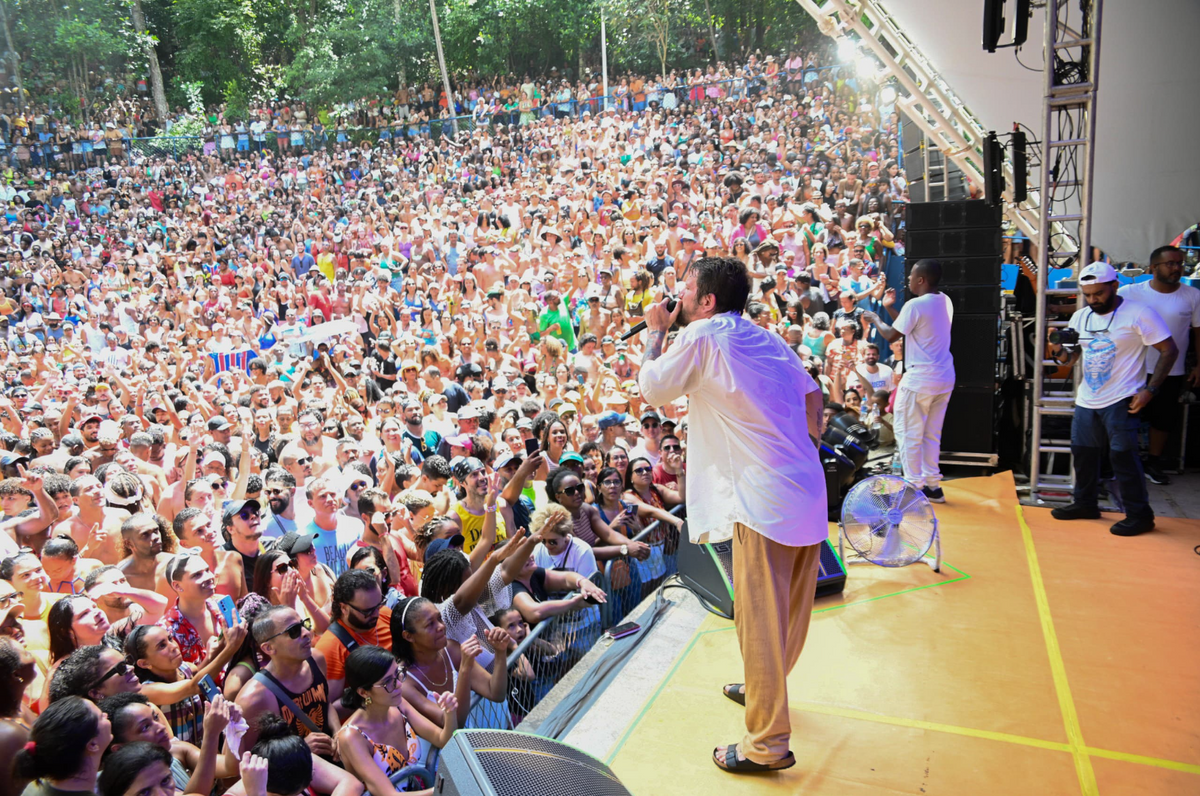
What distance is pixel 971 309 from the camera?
576 cm

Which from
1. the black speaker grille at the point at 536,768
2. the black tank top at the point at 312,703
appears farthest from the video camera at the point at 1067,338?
the black tank top at the point at 312,703

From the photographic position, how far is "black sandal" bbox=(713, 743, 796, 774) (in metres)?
2.54

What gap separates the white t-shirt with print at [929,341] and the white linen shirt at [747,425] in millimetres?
2813

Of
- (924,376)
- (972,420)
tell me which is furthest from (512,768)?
(972,420)

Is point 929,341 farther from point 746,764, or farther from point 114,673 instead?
point 114,673

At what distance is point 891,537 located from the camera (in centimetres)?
416

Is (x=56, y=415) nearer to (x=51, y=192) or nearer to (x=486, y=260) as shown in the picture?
(x=486, y=260)

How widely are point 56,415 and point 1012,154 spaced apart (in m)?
9.05

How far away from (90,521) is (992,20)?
22.4 ft

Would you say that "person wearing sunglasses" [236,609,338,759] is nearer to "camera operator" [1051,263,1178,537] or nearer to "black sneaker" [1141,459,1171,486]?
"camera operator" [1051,263,1178,537]

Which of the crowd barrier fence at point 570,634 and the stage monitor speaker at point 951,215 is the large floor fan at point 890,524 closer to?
the crowd barrier fence at point 570,634

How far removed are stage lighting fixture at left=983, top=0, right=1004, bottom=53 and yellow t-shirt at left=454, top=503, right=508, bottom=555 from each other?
4793mm

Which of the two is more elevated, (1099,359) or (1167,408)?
(1099,359)

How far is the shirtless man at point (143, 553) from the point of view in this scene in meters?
4.04
